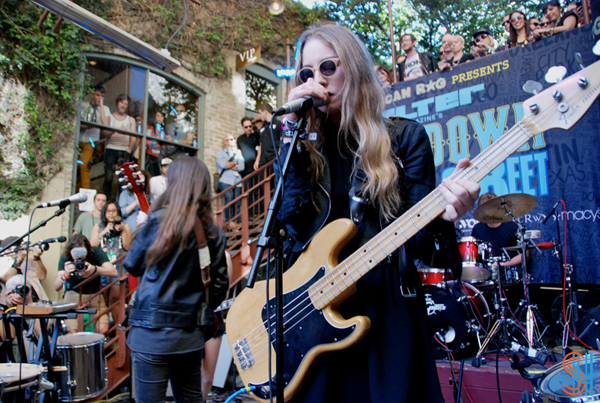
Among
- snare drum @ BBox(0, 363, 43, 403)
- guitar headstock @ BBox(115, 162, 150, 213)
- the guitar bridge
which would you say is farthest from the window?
the guitar bridge

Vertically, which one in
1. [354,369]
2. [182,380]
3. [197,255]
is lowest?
[182,380]

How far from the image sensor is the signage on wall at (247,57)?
10891 millimetres

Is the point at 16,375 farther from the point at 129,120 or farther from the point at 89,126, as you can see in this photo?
the point at 129,120

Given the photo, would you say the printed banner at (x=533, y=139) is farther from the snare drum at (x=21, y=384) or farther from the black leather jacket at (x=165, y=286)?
the snare drum at (x=21, y=384)

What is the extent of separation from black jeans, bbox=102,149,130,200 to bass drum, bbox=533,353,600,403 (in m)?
8.62

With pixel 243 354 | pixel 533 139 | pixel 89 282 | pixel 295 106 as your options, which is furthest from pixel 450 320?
pixel 89 282

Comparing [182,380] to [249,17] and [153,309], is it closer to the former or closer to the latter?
[153,309]

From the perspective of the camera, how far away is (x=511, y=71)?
21.6 ft

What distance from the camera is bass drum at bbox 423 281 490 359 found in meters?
5.04

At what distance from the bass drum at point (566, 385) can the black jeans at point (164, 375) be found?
218 cm

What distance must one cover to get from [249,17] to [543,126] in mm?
11843

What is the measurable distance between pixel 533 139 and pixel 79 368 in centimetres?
676

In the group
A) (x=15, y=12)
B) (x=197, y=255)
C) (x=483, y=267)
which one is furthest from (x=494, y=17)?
(x=197, y=255)

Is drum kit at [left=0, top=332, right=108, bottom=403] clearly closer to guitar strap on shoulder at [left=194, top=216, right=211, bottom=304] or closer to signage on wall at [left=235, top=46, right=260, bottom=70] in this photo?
guitar strap on shoulder at [left=194, top=216, right=211, bottom=304]
